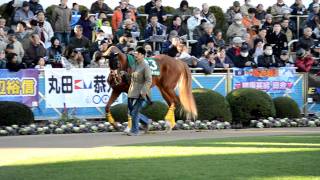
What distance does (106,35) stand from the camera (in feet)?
76.2

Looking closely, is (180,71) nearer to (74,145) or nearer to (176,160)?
(74,145)

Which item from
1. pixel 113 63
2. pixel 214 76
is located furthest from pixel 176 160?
pixel 214 76

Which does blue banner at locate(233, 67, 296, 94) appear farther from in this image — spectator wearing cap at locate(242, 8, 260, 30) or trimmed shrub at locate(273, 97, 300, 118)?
spectator wearing cap at locate(242, 8, 260, 30)

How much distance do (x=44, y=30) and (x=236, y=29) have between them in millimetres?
6848

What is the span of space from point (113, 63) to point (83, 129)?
2.38 meters

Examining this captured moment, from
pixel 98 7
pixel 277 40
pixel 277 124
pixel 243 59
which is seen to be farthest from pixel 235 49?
pixel 98 7

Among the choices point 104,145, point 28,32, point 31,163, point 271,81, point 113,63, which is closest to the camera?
point 31,163

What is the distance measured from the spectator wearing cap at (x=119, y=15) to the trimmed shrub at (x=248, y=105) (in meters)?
4.79

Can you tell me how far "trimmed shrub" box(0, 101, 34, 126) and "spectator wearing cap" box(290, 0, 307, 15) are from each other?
13.2 m

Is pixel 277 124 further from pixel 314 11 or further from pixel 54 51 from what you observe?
pixel 314 11

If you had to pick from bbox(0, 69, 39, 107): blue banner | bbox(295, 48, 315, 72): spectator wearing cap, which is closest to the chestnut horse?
bbox(0, 69, 39, 107): blue banner

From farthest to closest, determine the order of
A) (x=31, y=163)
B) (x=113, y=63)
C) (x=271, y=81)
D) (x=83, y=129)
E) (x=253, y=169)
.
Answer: (x=271, y=81) → (x=83, y=129) → (x=113, y=63) → (x=31, y=163) → (x=253, y=169)

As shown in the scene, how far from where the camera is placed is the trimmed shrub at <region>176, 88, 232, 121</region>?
21.3 m

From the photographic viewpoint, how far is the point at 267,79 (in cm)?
2347
